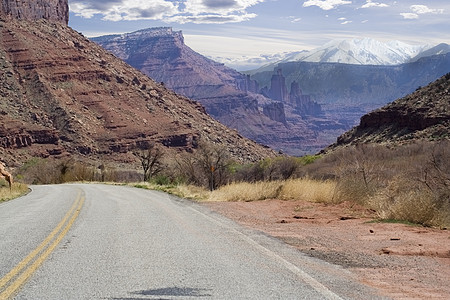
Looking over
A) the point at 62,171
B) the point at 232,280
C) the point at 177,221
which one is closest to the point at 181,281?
the point at 232,280

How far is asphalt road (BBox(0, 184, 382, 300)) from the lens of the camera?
18.5 feet

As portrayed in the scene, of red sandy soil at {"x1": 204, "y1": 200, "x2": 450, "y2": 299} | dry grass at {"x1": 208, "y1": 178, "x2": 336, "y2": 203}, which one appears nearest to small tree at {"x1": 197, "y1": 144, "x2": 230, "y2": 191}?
dry grass at {"x1": 208, "y1": 178, "x2": 336, "y2": 203}

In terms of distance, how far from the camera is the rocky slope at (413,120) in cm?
5141

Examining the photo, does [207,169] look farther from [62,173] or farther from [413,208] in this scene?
[413,208]

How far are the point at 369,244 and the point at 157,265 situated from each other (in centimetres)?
421

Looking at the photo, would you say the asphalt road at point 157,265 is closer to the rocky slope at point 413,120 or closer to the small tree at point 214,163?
the small tree at point 214,163

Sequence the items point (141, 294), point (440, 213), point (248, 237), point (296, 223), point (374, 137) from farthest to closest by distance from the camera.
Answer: point (374, 137) → point (296, 223) → point (440, 213) → point (248, 237) → point (141, 294)

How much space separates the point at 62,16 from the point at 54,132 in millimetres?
71196

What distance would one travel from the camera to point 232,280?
6.21 metres

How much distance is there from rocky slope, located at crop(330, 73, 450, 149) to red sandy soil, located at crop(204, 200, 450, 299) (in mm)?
37071

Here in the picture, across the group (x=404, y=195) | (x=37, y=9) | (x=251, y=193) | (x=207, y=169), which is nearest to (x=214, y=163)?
(x=207, y=169)

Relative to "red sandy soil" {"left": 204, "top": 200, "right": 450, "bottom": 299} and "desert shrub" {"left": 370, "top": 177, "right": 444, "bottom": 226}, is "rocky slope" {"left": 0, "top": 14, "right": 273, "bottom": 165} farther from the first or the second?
"desert shrub" {"left": 370, "top": 177, "right": 444, "bottom": 226}

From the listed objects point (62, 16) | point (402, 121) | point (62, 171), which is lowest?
point (62, 171)

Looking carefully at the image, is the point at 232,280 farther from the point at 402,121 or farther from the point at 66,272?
the point at 402,121
